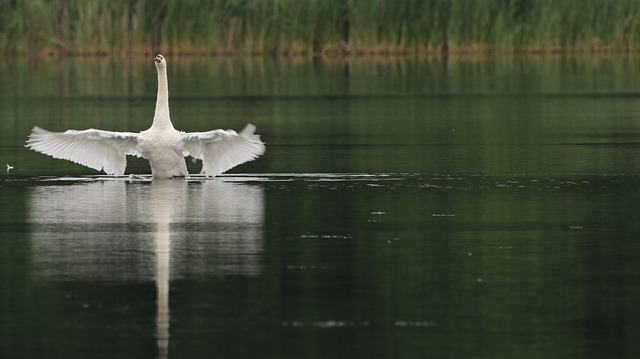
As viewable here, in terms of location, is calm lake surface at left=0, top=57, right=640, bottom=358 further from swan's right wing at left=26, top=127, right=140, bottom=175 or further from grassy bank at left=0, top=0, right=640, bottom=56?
grassy bank at left=0, top=0, right=640, bottom=56

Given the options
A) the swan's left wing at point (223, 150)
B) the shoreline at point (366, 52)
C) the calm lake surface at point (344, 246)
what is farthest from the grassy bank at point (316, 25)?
the swan's left wing at point (223, 150)

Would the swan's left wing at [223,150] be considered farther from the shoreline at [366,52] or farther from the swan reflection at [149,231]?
the shoreline at [366,52]

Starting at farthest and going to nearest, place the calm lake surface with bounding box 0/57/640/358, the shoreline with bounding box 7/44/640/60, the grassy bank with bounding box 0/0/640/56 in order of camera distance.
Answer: the shoreline with bounding box 7/44/640/60 → the grassy bank with bounding box 0/0/640/56 → the calm lake surface with bounding box 0/57/640/358

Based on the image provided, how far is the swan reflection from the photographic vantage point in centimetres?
1041

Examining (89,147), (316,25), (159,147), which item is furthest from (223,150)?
(316,25)

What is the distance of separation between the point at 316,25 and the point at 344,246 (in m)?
33.3

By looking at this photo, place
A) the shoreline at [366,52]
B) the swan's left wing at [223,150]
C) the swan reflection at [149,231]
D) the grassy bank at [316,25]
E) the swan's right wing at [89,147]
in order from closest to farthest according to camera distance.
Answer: the swan reflection at [149,231], the swan's left wing at [223,150], the swan's right wing at [89,147], the grassy bank at [316,25], the shoreline at [366,52]

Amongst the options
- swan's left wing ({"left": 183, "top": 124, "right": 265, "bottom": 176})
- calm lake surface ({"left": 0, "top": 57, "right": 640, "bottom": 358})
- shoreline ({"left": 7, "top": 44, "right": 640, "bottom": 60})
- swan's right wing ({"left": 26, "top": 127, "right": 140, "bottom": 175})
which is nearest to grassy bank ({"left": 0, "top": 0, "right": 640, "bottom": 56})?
shoreline ({"left": 7, "top": 44, "right": 640, "bottom": 60})

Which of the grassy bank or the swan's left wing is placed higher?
the grassy bank

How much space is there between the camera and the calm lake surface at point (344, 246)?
8453 millimetres

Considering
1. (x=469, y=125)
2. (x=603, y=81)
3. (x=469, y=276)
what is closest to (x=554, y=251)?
(x=469, y=276)

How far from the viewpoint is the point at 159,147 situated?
53.2 feet

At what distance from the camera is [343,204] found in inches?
547

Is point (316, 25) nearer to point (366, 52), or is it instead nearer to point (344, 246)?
point (366, 52)
